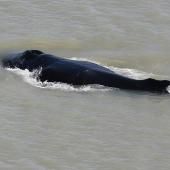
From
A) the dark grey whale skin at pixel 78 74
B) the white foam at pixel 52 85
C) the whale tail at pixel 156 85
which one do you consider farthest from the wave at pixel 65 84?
the whale tail at pixel 156 85

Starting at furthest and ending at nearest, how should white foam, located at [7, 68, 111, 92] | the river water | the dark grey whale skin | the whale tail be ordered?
white foam, located at [7, 68, 111, 92], the dark grey whale skin, the whale tail, the river water

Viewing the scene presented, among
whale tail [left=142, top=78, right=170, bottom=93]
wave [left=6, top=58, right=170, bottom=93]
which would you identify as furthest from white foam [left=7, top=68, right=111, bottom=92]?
whale tail [left=142, top=78, right=170, bottom=93]

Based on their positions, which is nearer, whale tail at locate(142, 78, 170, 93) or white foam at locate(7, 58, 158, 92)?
whale tail at locate(142, 78, 170, 93)

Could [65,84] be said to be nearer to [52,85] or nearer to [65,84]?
[65,84]

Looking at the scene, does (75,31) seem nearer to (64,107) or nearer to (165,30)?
(165,30)

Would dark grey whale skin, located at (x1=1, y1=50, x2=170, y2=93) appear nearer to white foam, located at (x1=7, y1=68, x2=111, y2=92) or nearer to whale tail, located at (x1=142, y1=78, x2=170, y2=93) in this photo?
whale tail, located at (x1=142, y1=78, x2=170, y2=93)

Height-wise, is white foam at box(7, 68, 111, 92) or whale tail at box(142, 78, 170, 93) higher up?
whale tail at box(142, 78, 170, 93)

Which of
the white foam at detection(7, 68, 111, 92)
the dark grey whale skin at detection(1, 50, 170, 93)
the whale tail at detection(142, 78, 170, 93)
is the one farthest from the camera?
the white foam at detection(7, 68, 111, 92)

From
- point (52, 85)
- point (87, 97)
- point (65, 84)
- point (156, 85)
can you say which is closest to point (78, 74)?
point (65, 84)
